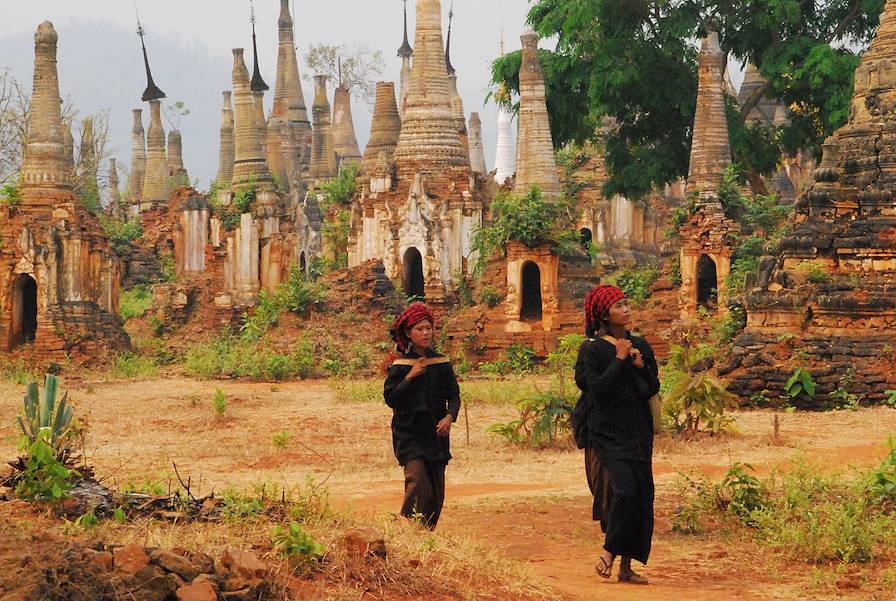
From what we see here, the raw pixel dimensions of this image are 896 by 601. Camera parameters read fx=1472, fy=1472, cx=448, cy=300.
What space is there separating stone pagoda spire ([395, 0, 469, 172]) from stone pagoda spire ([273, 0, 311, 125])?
64.1ft

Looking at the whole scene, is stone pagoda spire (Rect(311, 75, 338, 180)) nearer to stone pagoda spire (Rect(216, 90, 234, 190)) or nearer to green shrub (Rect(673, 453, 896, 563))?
stone pagoda spire (Rect(216, 90, 234, 190))

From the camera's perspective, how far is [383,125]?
3288 centimetres

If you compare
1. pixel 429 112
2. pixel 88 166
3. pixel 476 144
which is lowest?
pixel 429 112

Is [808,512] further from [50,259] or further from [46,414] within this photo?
[50,259]

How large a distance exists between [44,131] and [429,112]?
296 inches

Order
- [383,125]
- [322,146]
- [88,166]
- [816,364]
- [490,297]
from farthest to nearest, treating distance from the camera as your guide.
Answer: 1. [88,166]
2. [322,146]
3. [383,125]
4. [490,297]
5. [816,364]

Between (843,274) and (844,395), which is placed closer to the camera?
(844,395)

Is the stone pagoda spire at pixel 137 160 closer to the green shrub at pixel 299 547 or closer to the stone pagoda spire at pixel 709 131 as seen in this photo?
the stone pagoda spire at pixel 709 131

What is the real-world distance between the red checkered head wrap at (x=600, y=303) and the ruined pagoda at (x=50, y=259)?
17.9 metres

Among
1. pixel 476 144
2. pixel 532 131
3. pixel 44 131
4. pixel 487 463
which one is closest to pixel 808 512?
pixel 487 463

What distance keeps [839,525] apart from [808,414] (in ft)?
25.3

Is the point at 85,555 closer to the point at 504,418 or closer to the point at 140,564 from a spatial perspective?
the point at 140,564

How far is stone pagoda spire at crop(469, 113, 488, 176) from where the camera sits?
50656 millimetres

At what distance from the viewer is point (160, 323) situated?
2980cm
